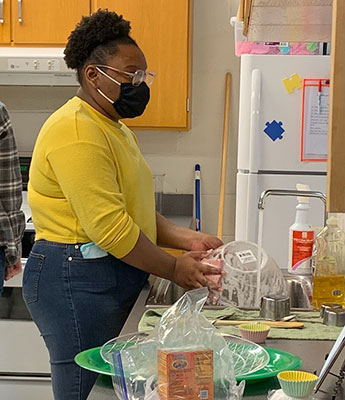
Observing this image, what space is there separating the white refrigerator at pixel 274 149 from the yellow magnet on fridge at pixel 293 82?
0.4 inches

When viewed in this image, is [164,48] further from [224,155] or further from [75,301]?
[75,301]

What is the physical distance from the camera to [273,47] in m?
3.16

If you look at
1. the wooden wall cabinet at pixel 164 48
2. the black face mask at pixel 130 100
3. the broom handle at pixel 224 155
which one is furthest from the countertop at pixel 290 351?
the broom handle at pixel 224 155

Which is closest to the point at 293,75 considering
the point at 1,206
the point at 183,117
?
the point at 183,117

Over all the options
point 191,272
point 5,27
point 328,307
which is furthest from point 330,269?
point 5,27

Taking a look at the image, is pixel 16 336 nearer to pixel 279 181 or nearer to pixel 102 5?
pixel 279 181

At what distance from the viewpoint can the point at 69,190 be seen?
1.86 metres

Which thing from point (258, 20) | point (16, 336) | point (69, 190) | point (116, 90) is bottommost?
point (16, 336)

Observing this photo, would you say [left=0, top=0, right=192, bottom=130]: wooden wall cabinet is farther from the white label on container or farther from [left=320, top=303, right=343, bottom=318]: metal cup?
[left=320, top=303, right=343, bottom=318]: metal cup

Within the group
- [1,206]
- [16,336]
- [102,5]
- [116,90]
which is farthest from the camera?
[102,5]

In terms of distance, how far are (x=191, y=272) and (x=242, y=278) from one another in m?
0.13

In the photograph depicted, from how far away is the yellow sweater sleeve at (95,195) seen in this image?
1.84 metres

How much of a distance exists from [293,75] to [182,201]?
1037 mm

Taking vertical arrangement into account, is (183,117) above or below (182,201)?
above
